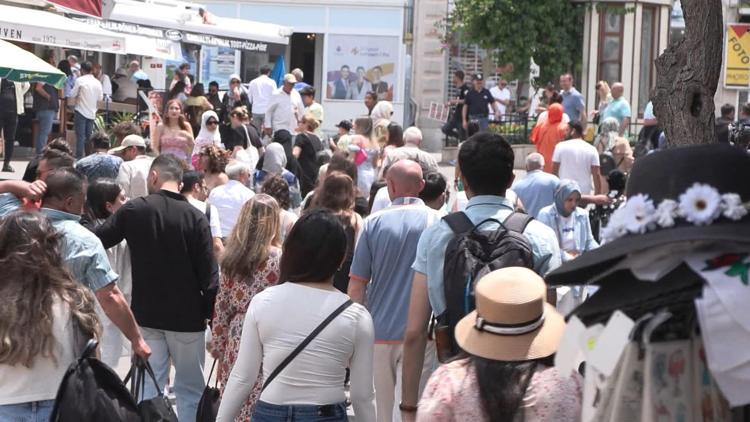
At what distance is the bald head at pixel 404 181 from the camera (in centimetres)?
740

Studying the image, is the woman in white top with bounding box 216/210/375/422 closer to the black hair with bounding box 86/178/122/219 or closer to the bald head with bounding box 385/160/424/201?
the bald head with bounding box 385/160/424/201

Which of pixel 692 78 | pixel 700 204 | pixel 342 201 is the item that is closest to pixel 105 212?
pixel 342 201

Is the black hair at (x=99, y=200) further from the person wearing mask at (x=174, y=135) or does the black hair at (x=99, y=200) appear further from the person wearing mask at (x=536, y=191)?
the person wearing mask at (x=174, y=135)

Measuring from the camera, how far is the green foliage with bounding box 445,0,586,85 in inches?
1188

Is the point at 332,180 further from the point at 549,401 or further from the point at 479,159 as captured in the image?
the point at 549,401

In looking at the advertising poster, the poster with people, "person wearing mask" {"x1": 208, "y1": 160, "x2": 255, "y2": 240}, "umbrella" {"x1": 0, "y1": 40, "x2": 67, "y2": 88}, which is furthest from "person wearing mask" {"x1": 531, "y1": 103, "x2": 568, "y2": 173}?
the poster with people

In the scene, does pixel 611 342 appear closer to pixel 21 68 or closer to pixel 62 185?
pixel 62 185

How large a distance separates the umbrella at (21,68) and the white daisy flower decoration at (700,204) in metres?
10.5

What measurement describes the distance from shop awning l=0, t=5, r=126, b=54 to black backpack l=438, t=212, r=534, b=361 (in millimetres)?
10921

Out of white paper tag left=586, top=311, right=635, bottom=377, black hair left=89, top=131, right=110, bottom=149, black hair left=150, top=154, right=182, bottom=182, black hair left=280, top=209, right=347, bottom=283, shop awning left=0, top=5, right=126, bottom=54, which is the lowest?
black hair left=280, top=209, right=347, bottom=283

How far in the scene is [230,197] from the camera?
1009 centimetres

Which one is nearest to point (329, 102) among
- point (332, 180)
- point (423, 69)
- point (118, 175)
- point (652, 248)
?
point (423, 69)

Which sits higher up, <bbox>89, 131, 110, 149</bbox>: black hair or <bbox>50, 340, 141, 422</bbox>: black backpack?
A: <bbox>89, 131, 110, 149</bbox>: black hair

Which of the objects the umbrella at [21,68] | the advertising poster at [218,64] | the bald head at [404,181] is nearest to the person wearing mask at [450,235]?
the bald head at [404,181]
